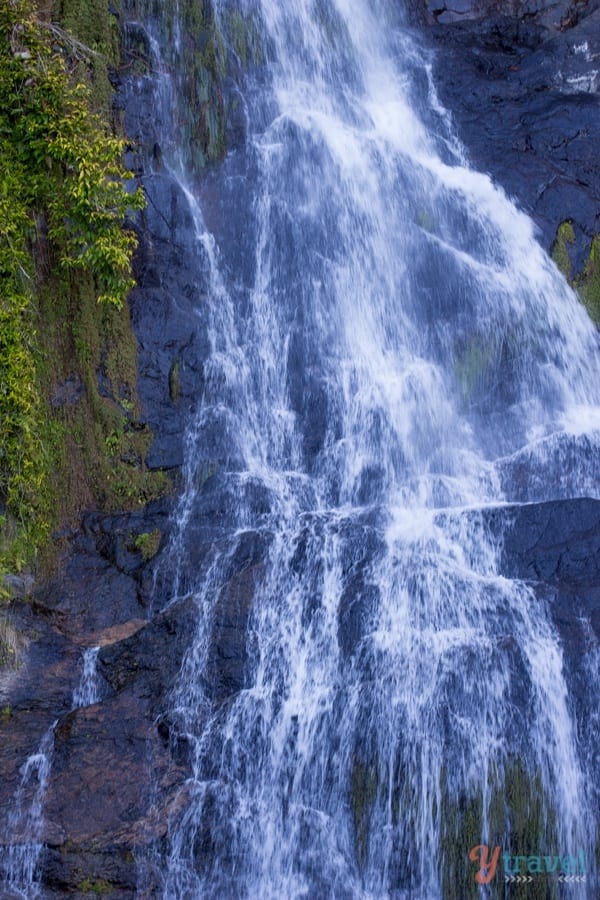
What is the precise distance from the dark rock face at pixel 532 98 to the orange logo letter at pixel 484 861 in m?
9.81

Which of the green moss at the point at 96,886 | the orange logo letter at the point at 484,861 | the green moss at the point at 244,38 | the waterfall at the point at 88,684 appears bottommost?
the green moss at the point at 96,886

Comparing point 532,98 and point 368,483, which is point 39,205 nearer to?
point 368,483

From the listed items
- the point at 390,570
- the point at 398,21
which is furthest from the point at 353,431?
the point at 398,21

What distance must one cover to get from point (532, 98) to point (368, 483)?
30.5ft

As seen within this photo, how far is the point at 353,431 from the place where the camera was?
1179cm

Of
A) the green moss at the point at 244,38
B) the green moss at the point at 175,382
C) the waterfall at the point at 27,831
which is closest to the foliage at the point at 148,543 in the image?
the green moss at the point at 175,382

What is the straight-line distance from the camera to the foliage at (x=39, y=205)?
1023 cm

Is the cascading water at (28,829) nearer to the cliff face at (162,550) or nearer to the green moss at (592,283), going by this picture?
the cliff face at (162,550)

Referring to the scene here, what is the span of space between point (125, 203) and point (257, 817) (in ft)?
24.9

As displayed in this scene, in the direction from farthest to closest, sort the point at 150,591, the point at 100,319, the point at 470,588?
the point at 100,319 < the point at 150,591 < the point at 470,588

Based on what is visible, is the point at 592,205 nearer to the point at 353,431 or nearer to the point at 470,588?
the point at 353,431

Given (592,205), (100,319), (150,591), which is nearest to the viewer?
(150,591)

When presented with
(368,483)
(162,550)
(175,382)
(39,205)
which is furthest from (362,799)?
(39,205)

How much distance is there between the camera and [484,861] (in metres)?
7.65
